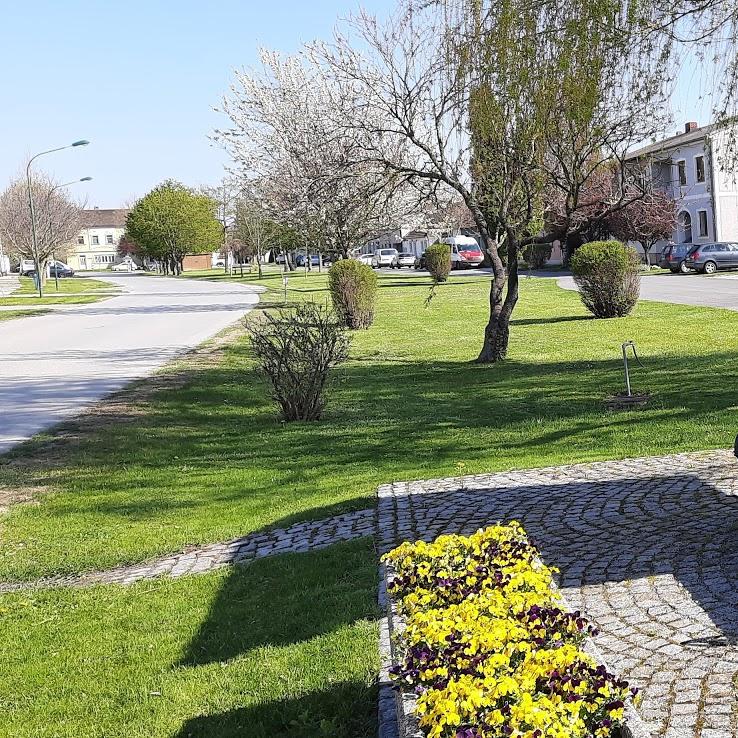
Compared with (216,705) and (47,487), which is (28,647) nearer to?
(216,705)

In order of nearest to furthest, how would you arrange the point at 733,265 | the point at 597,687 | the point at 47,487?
1. the point at 597,687
2. the point at 47,487
3. the point at 733,265

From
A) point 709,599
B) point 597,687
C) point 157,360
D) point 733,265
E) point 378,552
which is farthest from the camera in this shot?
point 733,265

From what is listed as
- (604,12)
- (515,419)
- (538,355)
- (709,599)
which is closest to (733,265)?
(538,355)

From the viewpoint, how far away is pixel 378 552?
20.9 ft

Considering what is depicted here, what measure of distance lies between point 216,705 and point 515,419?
24.4 ft

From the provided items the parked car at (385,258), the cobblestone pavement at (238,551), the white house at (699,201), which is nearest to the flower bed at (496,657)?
the cobblestone pavement at (238,551)

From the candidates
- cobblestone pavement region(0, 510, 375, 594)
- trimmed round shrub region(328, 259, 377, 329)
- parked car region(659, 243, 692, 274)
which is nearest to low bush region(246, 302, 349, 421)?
cobblestone pavement region(0, 510, 375, 594)

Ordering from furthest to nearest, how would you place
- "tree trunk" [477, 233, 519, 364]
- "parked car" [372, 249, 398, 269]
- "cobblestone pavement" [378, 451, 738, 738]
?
"parked car" [372, 249, 398, 269] < "tree trunk" [477, 233, 519, 364] < "cobblestone pavement" [378, 451, 738, 738]

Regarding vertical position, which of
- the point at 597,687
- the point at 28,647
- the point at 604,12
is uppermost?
the point at 604,12

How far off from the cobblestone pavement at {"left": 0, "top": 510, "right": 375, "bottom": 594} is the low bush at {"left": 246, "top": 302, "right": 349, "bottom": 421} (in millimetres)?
4513

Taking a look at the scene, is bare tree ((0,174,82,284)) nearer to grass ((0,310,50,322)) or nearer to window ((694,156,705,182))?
grass ((0,310,50,322))

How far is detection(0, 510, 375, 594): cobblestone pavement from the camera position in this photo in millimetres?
6785

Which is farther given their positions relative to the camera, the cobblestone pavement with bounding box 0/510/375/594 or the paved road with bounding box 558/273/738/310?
the paved road with bounding box 558/273/738/310

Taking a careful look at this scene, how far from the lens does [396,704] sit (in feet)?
12.6
